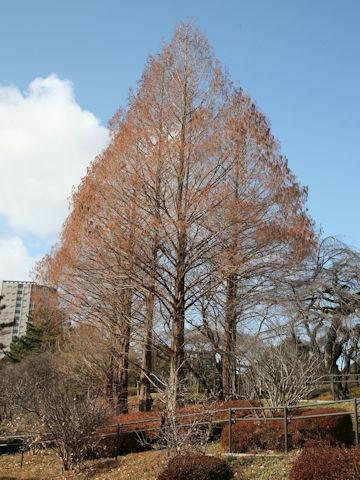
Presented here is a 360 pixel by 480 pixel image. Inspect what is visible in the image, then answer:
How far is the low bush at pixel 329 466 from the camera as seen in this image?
5.75 metres

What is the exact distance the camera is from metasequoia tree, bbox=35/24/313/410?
12.4m

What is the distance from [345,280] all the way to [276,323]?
181 inches

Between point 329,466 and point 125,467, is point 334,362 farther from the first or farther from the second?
point 329,466

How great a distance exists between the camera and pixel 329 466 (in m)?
5.93

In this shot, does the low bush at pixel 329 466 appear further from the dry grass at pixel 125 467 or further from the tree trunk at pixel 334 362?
the tree trunk at pixel 334 362

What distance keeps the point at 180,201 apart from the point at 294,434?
272 inches

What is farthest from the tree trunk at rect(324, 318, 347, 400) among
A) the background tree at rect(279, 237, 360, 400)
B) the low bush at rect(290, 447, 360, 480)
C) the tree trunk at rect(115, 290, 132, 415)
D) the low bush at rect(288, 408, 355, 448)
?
the low bush at rect(290, 447, 360, 480)

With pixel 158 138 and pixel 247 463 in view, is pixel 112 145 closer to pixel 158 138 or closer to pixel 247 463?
pixel 158 138

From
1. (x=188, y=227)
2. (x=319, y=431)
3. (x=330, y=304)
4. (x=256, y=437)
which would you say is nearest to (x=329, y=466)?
(x=319, y=431)

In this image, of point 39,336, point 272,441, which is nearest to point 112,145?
point 272,441

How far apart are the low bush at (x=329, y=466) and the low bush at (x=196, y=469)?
134 centimetres

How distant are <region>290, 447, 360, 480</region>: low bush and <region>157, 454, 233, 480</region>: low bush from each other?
1.34m

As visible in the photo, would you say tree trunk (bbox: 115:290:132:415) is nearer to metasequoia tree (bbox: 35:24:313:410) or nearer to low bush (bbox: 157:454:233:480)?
metasequoia tree (bbox: 35:24:313:410)

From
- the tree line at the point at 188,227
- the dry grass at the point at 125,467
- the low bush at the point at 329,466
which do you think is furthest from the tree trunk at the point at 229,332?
the low bush at the point at 329,466
